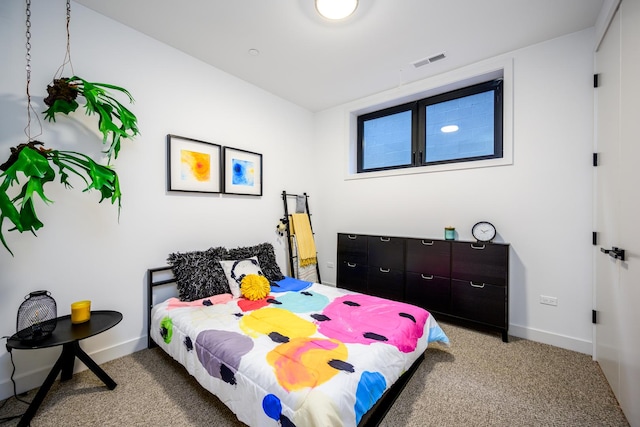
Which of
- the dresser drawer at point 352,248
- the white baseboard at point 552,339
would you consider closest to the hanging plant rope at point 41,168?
the dresser drawer at point 352,248

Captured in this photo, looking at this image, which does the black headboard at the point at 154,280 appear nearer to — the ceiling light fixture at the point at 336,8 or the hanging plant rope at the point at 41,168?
the hanging plant rope at the point at 41,168

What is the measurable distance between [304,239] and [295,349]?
231 centimetres

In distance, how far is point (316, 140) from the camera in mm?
4223

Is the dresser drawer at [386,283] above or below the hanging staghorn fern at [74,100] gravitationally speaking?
below

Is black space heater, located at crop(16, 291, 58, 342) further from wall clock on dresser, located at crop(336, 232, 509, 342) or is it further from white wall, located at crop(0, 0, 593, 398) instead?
wall clock on dresser, located at crop(336, 232, 509, 342)

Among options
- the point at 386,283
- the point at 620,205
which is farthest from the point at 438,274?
the point at 620,205

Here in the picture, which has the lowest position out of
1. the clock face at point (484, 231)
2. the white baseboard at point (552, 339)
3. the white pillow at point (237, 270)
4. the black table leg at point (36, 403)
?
the white baseboard at point (552, 339)

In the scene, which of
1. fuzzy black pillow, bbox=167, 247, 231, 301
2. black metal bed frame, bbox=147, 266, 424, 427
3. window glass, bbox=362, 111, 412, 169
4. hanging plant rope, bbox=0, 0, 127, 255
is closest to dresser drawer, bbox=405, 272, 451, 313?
black metal bed frame, bbox=147, 266, 424, 427

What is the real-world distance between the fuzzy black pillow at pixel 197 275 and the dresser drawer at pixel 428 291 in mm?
1975

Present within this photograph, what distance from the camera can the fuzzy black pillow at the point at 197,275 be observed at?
232cm

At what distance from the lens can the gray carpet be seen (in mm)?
1526

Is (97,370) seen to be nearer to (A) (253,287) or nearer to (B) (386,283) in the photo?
(A) (253,287)

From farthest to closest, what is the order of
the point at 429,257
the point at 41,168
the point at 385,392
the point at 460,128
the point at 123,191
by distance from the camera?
the point at 460,128
the point at 429,257
the point at 123,191
the point at 385,392
the point at 41,168

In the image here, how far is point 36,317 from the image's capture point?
1.65 m
